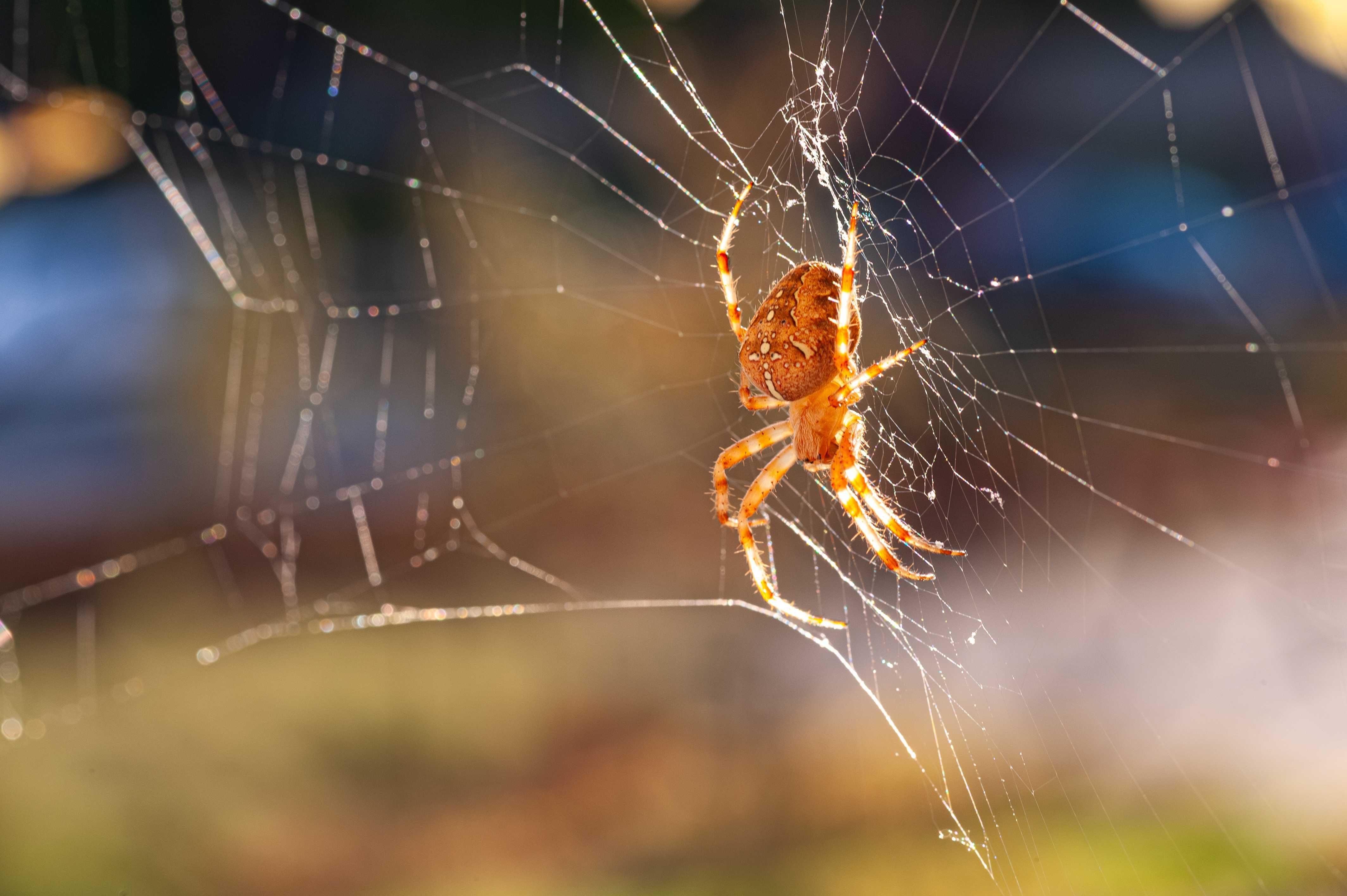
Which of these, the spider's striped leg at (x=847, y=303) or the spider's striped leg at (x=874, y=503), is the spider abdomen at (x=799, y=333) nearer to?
the spider's striped leg at (x=847, y=303)

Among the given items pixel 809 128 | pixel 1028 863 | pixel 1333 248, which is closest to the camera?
pixel 809 128

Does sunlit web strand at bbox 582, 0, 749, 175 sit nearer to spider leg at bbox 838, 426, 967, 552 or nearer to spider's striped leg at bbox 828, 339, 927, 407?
spider's striped leg at bbox 828, 339, 927, 407

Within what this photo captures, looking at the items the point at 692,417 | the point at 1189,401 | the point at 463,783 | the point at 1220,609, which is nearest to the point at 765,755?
the point at 463,783

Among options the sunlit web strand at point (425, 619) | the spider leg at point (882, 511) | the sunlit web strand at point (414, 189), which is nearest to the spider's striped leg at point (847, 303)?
the spider leg at point (882, 511)

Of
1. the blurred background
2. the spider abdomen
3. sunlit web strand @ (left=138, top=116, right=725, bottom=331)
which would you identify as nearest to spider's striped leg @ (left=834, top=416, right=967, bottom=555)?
the spider abdomen

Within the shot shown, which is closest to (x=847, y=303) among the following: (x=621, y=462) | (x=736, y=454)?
(x=736, y=454)

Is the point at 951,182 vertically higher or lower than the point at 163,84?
lower

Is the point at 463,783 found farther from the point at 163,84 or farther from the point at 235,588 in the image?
the point at 163,84
